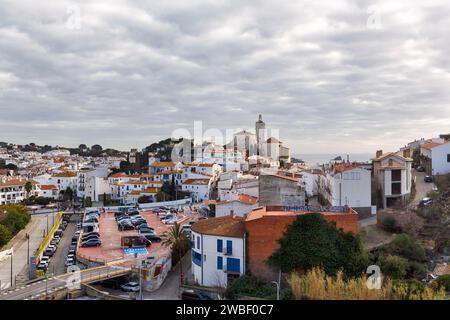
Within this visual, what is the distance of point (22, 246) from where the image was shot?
125ft

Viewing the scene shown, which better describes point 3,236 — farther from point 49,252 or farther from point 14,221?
point 14,221

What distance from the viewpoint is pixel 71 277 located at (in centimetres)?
2219

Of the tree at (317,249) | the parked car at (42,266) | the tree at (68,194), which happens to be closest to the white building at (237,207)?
the tree at (317,249)

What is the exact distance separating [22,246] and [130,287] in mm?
19348

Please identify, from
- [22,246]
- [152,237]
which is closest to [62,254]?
[22,246]

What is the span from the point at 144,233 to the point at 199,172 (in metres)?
27.8

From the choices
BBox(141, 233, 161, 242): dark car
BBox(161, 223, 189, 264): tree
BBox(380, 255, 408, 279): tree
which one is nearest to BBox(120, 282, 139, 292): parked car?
BBox(161, 223, 189, 264): tree

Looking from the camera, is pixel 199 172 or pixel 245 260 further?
pixel 199 172

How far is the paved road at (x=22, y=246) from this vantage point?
28625 mm

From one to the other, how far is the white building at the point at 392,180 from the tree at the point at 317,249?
1202cm
